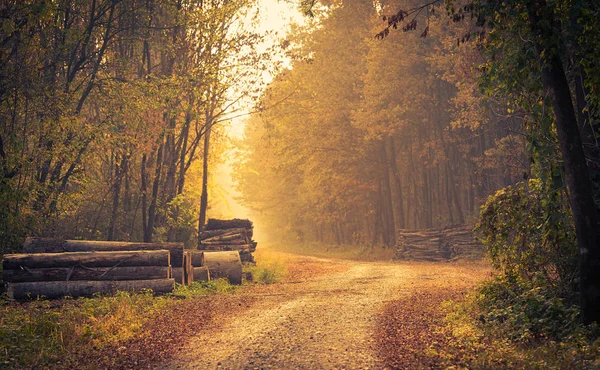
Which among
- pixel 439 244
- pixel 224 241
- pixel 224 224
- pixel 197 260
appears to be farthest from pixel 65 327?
pixel 439 244

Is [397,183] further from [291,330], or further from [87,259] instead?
Answer: [291,330]

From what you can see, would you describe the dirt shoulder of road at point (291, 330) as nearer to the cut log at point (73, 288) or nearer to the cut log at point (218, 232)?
the cut log at point (73, 288)

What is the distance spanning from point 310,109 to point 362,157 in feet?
16.3

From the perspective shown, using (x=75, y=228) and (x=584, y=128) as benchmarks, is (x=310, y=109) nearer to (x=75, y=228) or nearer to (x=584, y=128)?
(x=75, y=228)

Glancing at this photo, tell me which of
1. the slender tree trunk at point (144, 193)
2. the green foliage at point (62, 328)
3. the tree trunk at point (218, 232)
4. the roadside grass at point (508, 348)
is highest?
the slender tree trunk at point (144, 193)

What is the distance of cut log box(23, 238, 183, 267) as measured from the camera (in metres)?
15.9

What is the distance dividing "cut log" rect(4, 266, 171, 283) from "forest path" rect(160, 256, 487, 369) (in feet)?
10.4

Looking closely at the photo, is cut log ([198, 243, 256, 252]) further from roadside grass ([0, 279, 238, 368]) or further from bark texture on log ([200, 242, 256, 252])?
roadside grass ([0, 279, 238, 368])

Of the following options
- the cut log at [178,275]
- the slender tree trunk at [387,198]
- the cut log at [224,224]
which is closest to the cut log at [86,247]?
the cut log at [178,275]

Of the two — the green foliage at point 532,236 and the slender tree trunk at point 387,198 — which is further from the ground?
the slender tree trunk at point 387,198

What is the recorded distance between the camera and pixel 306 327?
10.8 metres

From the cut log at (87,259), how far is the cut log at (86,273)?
0.13 metres

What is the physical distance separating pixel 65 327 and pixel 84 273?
18.6 feet

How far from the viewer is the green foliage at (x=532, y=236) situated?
1010 centimetres
